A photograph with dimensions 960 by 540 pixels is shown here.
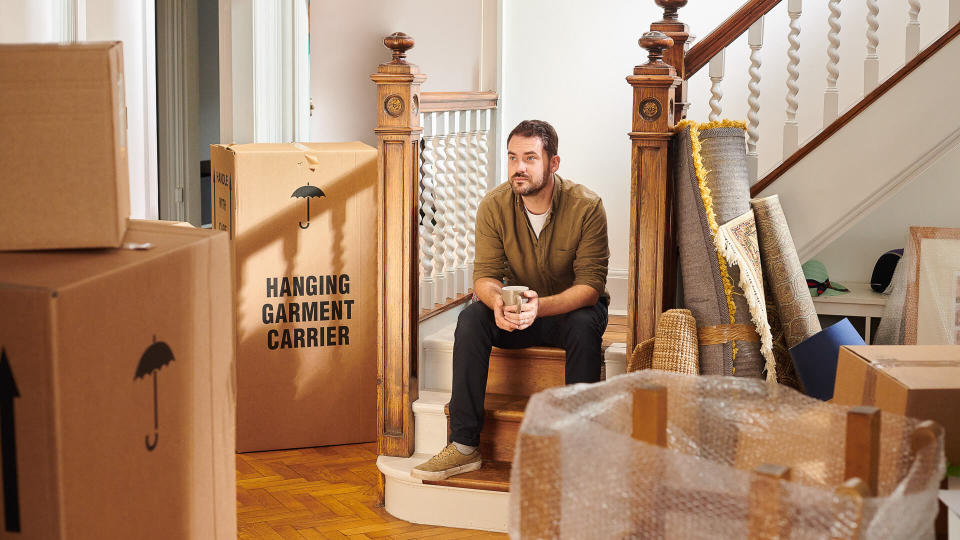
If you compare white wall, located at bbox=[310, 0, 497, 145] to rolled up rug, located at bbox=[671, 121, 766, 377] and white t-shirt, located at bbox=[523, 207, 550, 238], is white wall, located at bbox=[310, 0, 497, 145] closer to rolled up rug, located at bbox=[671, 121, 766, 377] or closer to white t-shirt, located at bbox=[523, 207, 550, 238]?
white t-shirt, located at bbox=[523, 207, 550, 238]

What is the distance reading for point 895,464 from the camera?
56.4 inches

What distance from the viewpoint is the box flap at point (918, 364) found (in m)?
1.70

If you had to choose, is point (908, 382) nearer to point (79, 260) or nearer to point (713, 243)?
point (713, 243)

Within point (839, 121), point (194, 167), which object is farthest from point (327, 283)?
point (194, 167)

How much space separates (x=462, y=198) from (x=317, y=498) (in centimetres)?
140

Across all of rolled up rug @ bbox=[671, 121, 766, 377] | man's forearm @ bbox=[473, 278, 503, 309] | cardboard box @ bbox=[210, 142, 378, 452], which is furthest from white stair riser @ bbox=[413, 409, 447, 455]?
rolled up rug @ bbox=[671, 121, 766, 377]

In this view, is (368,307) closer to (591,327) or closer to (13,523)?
(591,327)

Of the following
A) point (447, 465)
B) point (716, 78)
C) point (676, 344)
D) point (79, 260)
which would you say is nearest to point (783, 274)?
point (676, 344)

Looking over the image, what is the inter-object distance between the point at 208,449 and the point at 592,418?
0.67m

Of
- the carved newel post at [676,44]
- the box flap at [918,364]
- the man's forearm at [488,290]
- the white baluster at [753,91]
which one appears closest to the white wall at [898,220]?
the white baluster at [753,91]

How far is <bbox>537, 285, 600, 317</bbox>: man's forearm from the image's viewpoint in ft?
10.1

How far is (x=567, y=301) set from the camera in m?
3.08

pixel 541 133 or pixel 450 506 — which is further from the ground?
pixel 541 133

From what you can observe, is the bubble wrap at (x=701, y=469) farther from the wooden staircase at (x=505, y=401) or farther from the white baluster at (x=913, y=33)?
the white baluster at (x=913, y=33)
